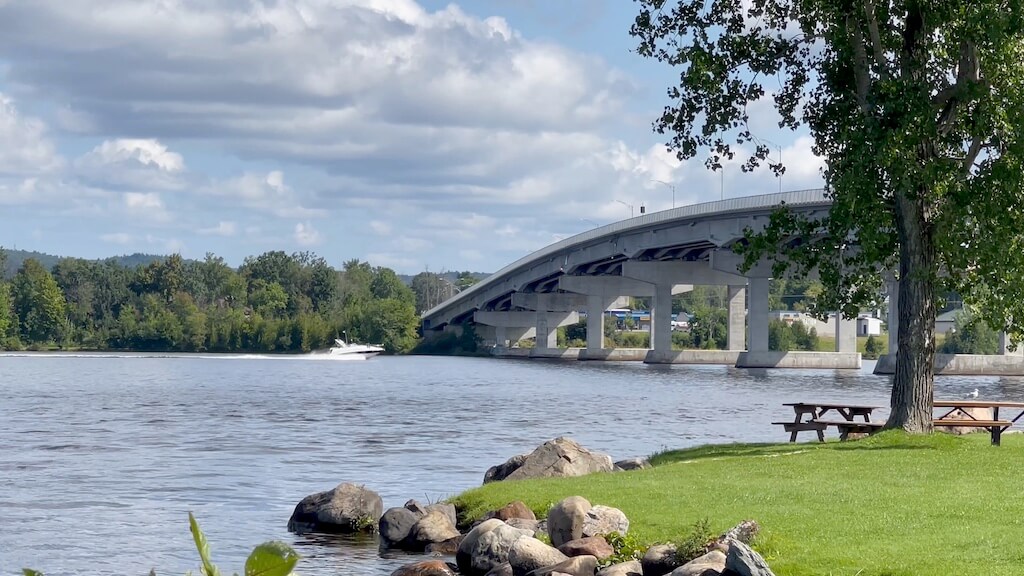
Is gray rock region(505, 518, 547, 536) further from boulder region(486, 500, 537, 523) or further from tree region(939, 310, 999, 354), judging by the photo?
tree region(939, 310, 999, 354)

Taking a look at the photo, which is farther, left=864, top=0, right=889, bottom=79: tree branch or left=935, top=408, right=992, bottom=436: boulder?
left=935, top=408, right=992, bottom=436: boulder

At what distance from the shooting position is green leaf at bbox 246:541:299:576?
350 centimetres

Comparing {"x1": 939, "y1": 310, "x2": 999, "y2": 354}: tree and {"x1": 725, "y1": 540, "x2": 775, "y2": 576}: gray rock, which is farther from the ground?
{"x1": 939, "y1": 310, "x2": 999, "y2": 354}: tree

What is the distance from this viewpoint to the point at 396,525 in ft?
67.9

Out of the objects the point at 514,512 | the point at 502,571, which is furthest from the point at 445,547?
the point at 502,571


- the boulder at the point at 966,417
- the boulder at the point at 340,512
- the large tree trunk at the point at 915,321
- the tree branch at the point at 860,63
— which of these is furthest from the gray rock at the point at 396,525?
the boulder at the point at 966,417

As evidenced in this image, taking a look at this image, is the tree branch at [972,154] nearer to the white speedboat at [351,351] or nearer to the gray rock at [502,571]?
the gray rock at [502,571]

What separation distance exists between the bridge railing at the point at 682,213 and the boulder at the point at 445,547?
146ft

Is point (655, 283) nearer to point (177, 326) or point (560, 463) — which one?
point (177, 326)

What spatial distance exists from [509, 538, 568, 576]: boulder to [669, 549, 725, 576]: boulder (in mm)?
2253

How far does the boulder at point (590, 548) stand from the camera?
16578mm

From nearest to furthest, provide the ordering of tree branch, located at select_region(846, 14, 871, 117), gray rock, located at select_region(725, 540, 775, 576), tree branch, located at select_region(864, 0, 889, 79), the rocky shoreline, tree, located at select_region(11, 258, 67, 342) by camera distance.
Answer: gray rock, located at select_region(725, 540, 775, 576) → the rocky shoreline → tree branch, located at select_region(864, 0, 889, 79) → tree branch, located at select_region(846, 14, 871, 117) → tree, located at select_region(11, 258, 67, 342)

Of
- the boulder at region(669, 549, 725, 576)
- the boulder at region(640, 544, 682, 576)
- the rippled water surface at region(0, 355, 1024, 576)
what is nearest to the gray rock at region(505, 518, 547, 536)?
the rippled water surface at region(0, 355, 1024, 576)

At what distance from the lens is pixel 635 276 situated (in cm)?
11169
